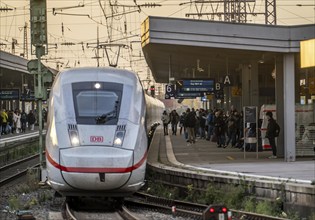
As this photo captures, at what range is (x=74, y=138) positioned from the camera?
1136cm

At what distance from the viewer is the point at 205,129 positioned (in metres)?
33.2

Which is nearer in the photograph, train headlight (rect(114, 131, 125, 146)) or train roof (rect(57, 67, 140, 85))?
train headlight (rect(114, 131, 125, 146))

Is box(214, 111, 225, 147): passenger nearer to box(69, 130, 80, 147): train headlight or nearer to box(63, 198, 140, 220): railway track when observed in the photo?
box(63, 198, 140, 220): railway track

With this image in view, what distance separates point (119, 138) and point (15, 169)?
12.8 m

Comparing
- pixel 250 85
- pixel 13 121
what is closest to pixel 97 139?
pixel 250 85

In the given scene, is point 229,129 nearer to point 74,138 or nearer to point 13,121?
point 74,138

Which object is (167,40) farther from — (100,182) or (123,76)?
(100,182)

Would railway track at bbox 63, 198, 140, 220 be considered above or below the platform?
below

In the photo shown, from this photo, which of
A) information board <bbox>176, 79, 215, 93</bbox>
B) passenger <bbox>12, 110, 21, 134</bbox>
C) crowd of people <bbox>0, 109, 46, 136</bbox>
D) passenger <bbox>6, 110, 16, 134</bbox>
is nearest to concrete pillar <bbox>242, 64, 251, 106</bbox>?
information board <bbox>176, 79, 215, 93</bbox>

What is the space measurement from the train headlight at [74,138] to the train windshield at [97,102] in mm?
343

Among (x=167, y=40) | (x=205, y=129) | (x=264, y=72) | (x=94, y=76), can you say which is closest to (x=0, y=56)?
(x=205, y=129)

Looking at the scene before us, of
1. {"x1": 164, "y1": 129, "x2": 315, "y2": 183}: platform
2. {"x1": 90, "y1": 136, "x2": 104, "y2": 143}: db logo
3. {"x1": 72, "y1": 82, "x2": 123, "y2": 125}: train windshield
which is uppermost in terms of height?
{"x1": 72, "y1": 82, "x2": 123, "y2": 125}: train windshield

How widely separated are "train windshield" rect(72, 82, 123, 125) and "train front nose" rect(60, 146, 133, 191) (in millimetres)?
813

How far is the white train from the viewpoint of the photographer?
11086 mm
